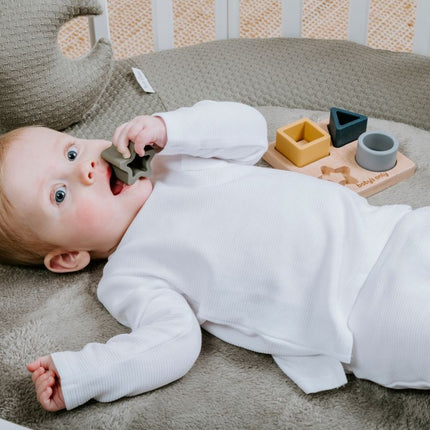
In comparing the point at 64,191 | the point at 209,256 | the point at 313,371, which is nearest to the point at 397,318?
the point at 313,371

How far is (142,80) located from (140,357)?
31.6 inches

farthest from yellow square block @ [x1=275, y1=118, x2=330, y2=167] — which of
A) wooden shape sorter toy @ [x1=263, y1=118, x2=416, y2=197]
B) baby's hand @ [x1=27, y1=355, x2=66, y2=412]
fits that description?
baby's hand @ [x1=27, y1=355, x2=66, y2=412]

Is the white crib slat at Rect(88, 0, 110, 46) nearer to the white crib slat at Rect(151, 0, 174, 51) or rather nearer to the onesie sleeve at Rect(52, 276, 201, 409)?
the white crib slat at Rect(151, 0, 174, 51)

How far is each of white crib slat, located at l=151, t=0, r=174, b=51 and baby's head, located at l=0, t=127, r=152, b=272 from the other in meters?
0.64

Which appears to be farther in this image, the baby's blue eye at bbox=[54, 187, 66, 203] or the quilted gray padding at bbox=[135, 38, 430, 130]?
the quilted gray padding at bbox=[135, 38, 430, 130]

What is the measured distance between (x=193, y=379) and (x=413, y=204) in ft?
1.82

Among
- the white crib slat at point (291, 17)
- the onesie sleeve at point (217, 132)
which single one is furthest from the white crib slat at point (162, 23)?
the onesie sleeve at point (217, 132)

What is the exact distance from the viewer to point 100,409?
3.19ft

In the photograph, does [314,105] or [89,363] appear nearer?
[89,363]

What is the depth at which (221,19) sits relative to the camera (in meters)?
1.74

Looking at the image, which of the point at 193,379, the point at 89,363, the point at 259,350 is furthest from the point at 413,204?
the point at 89,363

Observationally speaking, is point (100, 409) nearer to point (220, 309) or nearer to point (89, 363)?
point (89, 363)

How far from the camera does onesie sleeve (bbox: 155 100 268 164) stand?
3.71 feet

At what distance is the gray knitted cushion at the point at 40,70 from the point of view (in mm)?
1336
